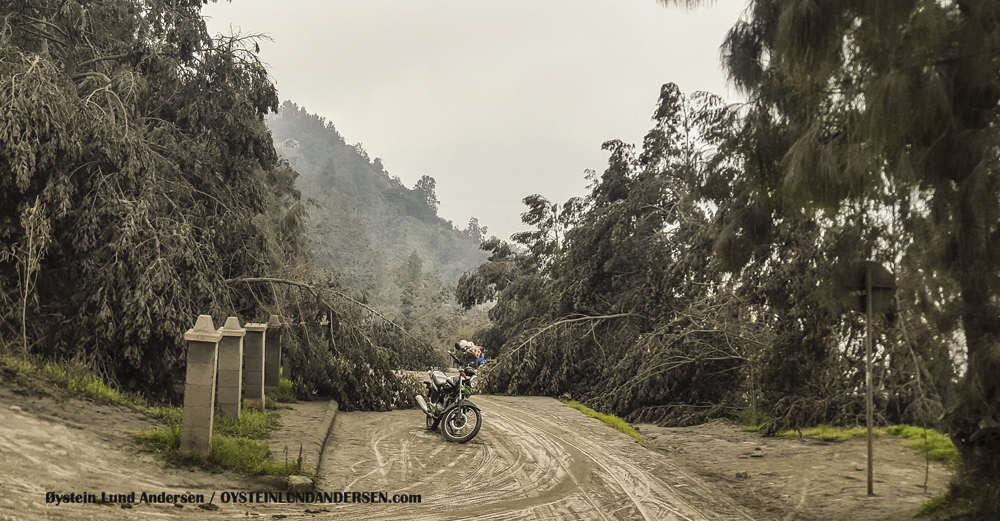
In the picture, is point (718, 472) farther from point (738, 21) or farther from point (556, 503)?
point (738, 21)

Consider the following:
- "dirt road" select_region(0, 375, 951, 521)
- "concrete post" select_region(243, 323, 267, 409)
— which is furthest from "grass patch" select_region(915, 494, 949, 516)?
"concrete post" select_region(243, 323, 267, 409)

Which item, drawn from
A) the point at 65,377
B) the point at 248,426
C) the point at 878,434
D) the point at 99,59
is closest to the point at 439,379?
the point at 248,426

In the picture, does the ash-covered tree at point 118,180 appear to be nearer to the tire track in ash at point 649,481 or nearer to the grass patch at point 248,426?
the grass patch at point 248,426

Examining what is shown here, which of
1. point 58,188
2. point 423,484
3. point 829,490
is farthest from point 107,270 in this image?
point 829,490

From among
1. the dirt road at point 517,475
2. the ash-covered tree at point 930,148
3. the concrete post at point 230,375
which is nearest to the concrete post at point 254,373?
the dirt road at point 517,475

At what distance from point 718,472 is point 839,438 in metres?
2.32

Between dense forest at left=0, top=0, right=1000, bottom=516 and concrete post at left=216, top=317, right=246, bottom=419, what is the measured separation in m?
1.36

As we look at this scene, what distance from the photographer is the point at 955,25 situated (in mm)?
5012

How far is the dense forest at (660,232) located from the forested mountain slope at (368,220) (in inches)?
1843

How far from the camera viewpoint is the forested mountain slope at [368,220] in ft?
233

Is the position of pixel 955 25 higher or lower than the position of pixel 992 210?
higher

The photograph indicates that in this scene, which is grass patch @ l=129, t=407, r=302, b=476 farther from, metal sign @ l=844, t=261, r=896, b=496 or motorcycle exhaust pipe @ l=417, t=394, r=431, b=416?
metal sign @ l=844, t=261, r=896, b=496

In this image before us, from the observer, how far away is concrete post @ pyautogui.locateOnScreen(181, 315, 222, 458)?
6.54 m

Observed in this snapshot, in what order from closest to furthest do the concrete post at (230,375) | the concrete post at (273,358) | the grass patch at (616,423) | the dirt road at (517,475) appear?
1. the dirt road at (517,475)
2. the concrete post at (230,375)
3. the grass patch at (616,423)
4. the concrete post at (273,358)
